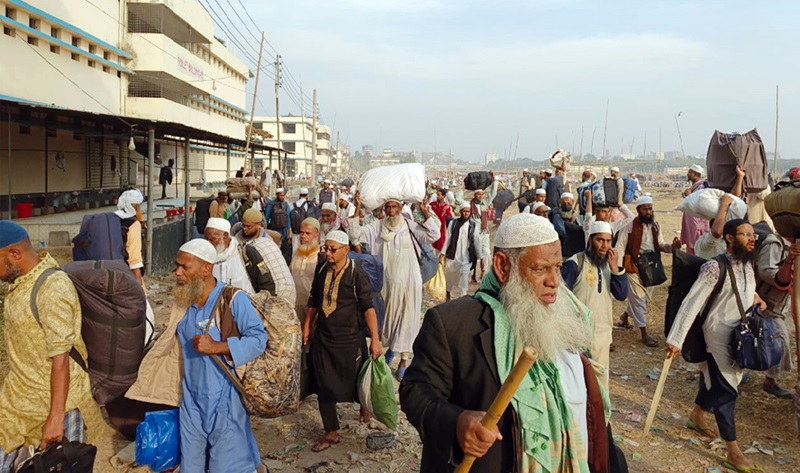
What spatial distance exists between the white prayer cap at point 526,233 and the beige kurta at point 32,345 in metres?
2.18

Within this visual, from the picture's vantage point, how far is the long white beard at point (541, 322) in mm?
1989

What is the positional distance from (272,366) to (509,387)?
2011mm

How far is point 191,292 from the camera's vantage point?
3279 millimetres

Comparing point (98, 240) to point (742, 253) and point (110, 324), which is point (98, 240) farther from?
point (742, 253)

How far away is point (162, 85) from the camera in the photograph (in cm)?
2873

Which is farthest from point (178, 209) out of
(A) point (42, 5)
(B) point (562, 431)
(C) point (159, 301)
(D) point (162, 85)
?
(D) point (162, 85)

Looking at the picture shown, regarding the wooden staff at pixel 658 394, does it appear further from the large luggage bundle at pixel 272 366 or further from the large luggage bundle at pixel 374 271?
the large luggage bundle at pixel 272 366

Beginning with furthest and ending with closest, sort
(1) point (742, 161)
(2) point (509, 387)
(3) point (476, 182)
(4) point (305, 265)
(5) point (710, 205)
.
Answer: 1. (3) point (476, 182)
2. (1) point (742, 161)
3. (5) point (710, 205)
4. (4) point (305, 265)
5. (2) point (509, 387)

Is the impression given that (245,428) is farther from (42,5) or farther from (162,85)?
(162,85)

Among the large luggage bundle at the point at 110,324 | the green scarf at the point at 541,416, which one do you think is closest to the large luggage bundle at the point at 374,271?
the large luggage bundle at the point at 110,324

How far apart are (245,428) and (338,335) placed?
1373mm

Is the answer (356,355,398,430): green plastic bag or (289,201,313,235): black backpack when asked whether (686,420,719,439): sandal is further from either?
(289,201,313,235): black backpack

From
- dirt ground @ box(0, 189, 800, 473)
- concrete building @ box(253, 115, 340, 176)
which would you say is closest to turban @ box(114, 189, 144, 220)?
dirt ground @ box(0, 189, 800, 473)

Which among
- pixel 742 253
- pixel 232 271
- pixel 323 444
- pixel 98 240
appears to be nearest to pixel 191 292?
pixel 232 271
